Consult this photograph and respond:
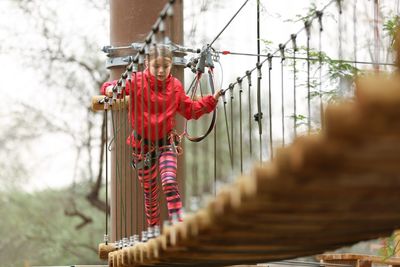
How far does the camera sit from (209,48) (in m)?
5.61

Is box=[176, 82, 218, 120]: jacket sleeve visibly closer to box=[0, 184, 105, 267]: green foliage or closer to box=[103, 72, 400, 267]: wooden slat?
box=[103, 72, 400, 267]: wooden slat

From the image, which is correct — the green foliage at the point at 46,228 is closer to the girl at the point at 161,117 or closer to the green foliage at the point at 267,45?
the green foliage at the point at 267,45

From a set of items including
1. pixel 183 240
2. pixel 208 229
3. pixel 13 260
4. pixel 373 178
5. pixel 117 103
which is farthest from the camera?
pixel 13 260

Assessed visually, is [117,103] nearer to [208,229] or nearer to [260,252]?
[260,252]

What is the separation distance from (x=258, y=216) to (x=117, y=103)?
2947 millimetres

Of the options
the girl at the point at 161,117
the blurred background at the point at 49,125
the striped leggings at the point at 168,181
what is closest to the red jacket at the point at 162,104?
the girl at the point at 161,117

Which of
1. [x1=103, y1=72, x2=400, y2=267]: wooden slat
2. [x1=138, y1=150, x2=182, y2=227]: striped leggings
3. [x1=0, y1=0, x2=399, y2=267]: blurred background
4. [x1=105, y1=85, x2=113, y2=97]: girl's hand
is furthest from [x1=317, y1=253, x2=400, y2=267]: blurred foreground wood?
[x1=0, y1=0, x2=399, y2=267]: blurred background

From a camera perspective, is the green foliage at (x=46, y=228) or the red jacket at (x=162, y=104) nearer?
the red jacket at (x=162, y=104)

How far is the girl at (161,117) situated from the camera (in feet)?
17.3

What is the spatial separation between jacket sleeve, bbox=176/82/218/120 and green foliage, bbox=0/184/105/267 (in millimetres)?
11342

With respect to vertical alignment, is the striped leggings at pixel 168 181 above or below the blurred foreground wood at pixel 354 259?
above

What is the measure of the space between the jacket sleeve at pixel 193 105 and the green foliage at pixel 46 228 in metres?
11.3

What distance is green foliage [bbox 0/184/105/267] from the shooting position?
16.7 metres

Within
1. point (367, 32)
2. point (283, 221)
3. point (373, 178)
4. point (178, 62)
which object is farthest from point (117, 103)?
point (373, 178)
